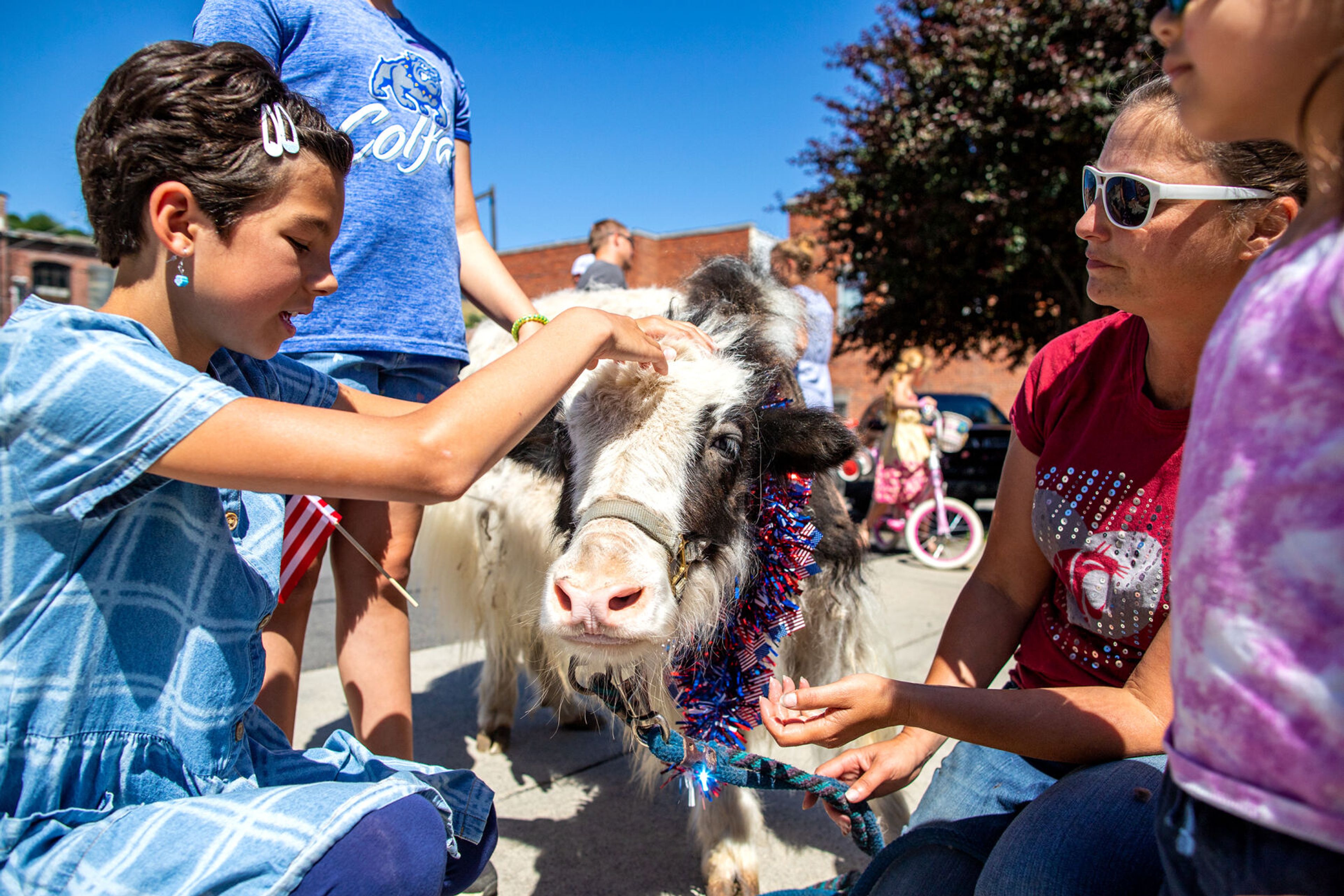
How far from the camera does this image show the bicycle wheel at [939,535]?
7.40 meters

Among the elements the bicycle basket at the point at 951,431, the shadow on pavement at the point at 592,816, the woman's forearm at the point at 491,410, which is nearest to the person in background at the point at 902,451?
the bicycle basket at the point at 951,431

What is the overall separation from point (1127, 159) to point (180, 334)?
5.51 ft

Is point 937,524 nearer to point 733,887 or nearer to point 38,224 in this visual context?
point 733,887

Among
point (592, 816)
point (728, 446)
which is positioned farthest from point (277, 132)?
point (592, 816)

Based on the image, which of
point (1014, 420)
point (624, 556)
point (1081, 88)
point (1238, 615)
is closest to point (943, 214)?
point (1081, 88)

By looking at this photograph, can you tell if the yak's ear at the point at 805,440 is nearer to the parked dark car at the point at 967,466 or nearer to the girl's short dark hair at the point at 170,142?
the girl's short dark hair at the point at 170,142

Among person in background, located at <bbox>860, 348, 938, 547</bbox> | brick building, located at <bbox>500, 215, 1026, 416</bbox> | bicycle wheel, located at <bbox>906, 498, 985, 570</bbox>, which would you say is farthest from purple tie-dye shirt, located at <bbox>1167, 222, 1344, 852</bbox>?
brick building, located at <bbox>500, 215, 1026, 416</bbox>

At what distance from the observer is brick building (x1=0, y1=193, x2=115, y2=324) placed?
111 ft

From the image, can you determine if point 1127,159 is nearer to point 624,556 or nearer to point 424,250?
point 624,556

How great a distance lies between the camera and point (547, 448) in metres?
2.58

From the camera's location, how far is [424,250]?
2.29 m

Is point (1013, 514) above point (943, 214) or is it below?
below

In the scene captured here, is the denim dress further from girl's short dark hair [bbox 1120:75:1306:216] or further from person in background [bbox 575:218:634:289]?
person in background [bbox 575:218:634:289]

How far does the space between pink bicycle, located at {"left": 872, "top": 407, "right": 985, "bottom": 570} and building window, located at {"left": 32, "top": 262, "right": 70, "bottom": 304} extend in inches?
1529
